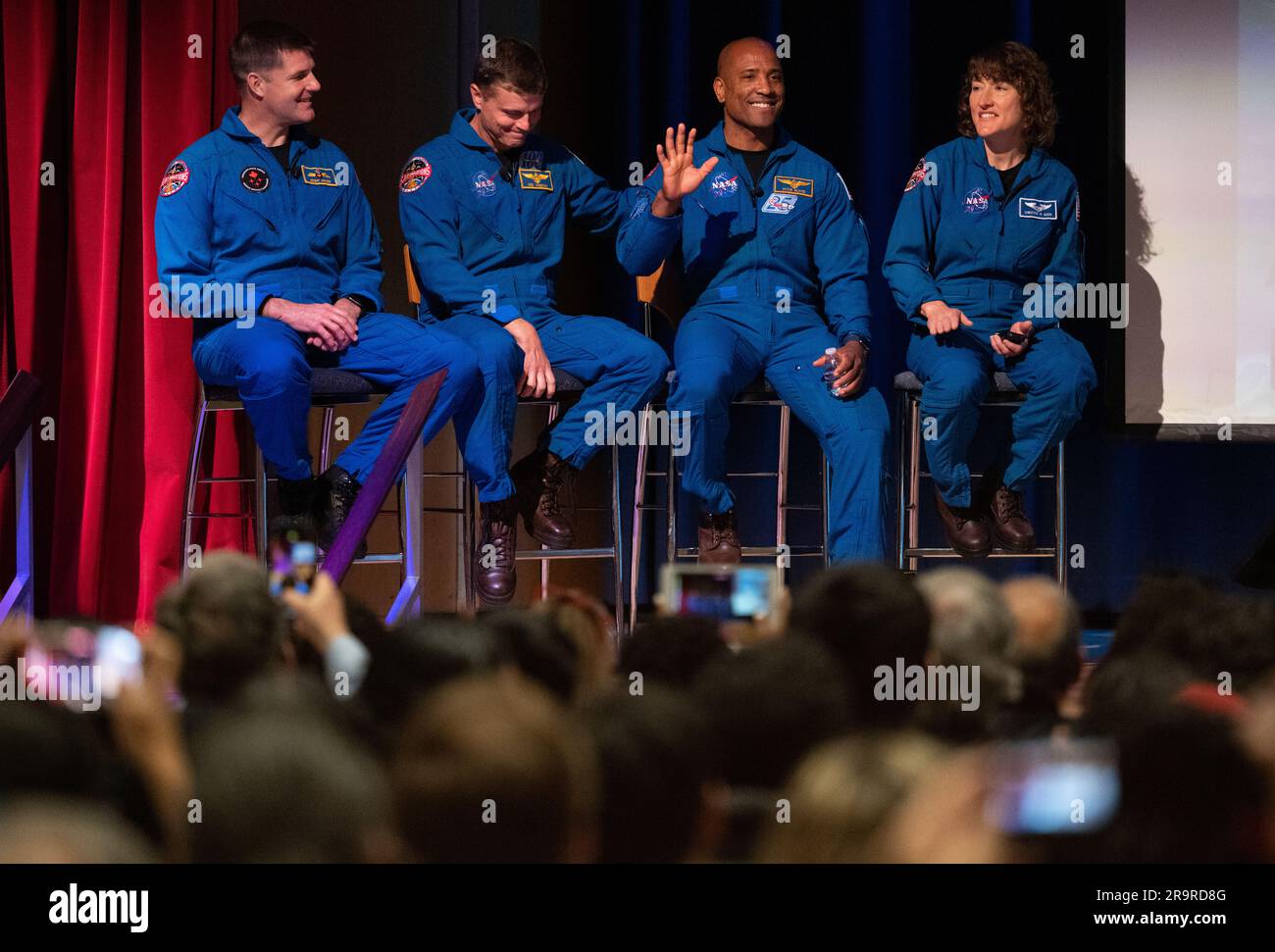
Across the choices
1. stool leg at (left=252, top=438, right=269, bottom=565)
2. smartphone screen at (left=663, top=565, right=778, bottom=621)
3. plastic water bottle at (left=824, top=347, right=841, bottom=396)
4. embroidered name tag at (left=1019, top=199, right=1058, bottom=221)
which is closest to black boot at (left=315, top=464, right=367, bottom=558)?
stool leg at (left=252, top=438, right=269, bottom=565)

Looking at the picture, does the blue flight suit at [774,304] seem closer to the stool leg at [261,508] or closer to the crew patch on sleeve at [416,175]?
the crew patch on sleeve at [416,175]

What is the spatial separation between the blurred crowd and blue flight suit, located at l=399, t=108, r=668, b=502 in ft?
6.71

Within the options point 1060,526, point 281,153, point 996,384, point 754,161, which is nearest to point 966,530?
point 1060,526

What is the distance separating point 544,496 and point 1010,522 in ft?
3.54

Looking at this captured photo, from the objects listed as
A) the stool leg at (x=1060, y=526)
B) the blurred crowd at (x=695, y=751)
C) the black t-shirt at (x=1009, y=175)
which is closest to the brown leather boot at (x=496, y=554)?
the stool leg at (x=1060, y=526)

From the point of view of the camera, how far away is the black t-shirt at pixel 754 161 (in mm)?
3532

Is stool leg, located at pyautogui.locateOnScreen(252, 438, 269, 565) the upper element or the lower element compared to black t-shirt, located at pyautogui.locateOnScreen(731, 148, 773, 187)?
lower

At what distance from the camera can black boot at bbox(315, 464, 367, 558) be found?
9.39 feet

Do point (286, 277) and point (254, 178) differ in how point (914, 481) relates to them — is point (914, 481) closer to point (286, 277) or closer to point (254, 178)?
point (286, 277)

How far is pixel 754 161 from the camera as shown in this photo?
3549 millimetres

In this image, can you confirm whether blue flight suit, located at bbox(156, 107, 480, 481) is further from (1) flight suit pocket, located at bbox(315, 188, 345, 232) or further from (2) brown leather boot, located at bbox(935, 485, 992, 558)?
(2) brown leather boot, located at bbox(935, 485, 992, 558)
